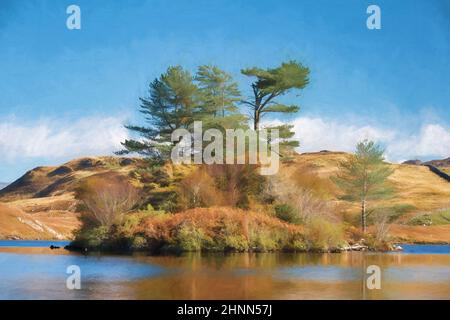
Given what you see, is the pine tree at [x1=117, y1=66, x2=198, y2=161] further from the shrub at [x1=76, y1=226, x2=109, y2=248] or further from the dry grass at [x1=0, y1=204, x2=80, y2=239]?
the dry grass at [x1=0, y1=204, x2=80, y2=239]

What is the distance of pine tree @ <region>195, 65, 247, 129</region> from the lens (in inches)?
1602

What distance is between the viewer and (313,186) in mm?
35875

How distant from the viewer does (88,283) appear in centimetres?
1642

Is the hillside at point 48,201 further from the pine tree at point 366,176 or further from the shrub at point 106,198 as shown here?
the pine tree at point 366,176

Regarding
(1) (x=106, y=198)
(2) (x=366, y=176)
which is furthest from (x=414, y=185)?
(1) (x=106, y=198)

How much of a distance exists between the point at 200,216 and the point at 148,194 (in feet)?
25.6

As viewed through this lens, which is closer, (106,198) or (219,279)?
(219,279)

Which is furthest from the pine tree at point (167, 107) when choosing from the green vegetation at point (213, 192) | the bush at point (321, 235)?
the bush at point (321, 235)

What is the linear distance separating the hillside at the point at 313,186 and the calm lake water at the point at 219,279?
12.4m

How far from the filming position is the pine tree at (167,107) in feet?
133

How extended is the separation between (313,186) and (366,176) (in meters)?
5.55

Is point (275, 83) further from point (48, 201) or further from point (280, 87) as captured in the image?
point (48, 201)

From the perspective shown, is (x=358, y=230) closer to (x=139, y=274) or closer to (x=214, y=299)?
(x=139, y=274)
